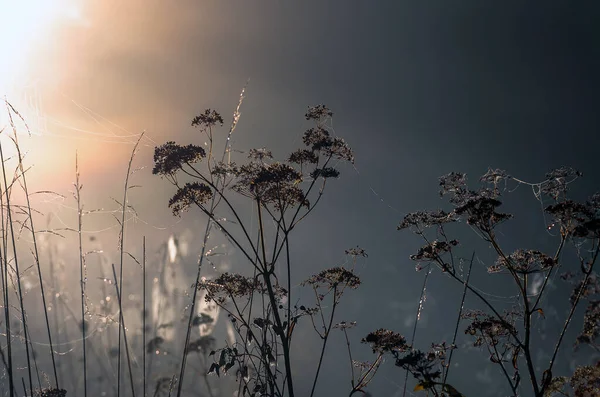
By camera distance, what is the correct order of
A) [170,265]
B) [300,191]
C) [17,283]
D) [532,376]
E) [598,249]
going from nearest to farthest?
[532,376], [598,249], [300,191], [17,283], [170,265]

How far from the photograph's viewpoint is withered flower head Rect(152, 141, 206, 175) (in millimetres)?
4316

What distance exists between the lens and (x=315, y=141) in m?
4.63

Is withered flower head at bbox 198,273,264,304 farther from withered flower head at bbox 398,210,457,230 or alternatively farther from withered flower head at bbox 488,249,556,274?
withered flower head at bbox 488,249,556,274

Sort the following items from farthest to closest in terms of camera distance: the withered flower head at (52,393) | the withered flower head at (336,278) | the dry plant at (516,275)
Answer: the withered flower head at (52,393) → the withered flower head at (336,278) → the dry plant at (516,275)

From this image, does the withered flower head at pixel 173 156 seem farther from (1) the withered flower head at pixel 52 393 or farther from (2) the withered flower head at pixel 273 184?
(1) the withered flower head at pixel 52 393

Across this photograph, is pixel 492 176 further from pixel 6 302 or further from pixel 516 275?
pixel 6 302

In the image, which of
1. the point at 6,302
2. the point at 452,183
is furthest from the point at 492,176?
the point at 6,302

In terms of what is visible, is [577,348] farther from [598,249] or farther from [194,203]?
[194,203]

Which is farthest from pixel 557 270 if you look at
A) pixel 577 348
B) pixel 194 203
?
pixel 194 203

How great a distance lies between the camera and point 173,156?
432cm

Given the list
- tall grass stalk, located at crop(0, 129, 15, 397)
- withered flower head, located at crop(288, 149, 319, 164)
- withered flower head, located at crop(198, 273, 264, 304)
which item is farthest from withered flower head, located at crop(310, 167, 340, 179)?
tall grass stalk, located at crop(0, 129, 15, 397)

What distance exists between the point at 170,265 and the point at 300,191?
3357 millimetres

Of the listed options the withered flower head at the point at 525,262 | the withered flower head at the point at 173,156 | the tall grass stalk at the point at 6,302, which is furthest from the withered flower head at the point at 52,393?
the withered flower head at the point at 525,262

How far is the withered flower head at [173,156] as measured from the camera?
4.32 meters
